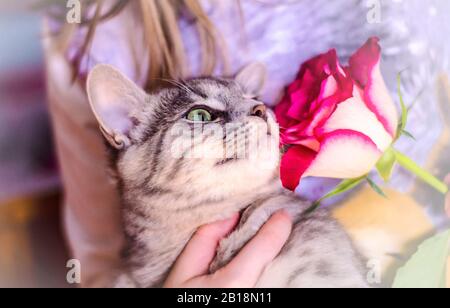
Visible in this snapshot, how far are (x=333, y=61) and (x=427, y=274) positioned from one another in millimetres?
383

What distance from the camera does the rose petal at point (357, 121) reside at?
78 centimetres

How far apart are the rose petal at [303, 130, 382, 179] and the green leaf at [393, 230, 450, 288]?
6.8 inches

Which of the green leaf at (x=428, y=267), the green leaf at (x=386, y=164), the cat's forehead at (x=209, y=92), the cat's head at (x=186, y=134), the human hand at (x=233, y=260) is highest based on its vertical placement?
the cat's forehead at (x=209, y=92)

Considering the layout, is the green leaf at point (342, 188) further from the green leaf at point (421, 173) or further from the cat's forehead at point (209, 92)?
the cat's forehead at point (209, 92)

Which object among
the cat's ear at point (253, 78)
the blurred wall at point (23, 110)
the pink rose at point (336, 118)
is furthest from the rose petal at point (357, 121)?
the blurred wall at point (23, 110)

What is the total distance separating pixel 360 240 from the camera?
82 centimetres

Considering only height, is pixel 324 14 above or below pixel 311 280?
above

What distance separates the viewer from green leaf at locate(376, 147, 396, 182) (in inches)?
32.0

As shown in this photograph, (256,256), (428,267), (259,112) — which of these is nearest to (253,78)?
(259,112)

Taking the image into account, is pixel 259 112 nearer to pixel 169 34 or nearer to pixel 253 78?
pixel 253 78

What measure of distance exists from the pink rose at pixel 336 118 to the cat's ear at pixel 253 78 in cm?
4

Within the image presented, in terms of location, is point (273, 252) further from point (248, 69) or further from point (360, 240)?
point (248, 69)

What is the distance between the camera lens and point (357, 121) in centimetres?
79

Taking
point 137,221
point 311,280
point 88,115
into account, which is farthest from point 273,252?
point 88,115
